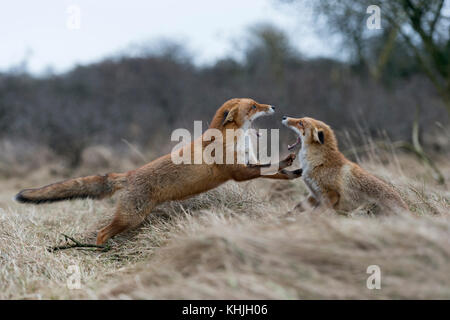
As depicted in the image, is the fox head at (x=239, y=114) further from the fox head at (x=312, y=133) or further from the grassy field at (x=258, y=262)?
the grassy field at (x=258, y=262)

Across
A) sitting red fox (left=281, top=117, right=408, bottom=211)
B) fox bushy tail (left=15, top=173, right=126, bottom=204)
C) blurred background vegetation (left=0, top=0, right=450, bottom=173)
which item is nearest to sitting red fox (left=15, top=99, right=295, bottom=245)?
fox bushy tail (left=15, top=173, right=126, bottom=204)

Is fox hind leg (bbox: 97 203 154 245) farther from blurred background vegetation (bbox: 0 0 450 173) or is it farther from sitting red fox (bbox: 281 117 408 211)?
blurred background vegetation (bbox: 0 0 450 173)

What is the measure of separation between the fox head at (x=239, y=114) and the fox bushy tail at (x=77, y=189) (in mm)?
1514

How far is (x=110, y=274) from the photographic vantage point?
4414mm

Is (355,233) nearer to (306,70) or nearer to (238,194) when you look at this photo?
(238,194)

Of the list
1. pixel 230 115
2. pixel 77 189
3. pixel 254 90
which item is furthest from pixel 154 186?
pixel 254 90

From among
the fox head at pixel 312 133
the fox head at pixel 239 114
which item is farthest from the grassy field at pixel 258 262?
the fox head at pixel 239 114

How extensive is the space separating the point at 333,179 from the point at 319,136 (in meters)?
0.60

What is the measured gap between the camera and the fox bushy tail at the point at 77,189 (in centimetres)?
516

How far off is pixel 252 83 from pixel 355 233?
22.0 meters

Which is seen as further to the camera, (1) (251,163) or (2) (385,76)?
(2) (385,76)

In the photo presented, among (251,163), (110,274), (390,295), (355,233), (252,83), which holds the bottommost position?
(110,274)

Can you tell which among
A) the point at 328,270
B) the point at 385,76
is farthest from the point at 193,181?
the point at 385,76
